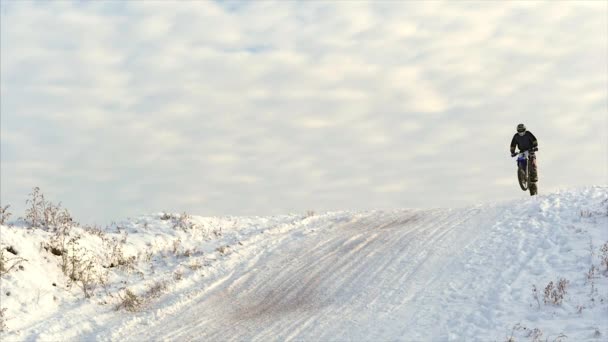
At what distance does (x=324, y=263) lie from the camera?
41.1ft

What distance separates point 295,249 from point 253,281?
6.57 feet

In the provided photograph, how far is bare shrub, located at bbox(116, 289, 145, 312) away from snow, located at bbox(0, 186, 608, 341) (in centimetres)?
8

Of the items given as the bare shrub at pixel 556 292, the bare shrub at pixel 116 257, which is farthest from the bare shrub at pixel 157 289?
the bare shrub at pixel 556 292

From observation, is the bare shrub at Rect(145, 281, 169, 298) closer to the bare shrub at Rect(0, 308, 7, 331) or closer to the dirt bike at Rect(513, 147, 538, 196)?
the bare shrub at Rect(0, 308, 7, 331)

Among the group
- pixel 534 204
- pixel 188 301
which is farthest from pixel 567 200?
pixel 188 301

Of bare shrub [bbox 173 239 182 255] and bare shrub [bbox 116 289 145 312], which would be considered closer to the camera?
bare shrub [bbox 116 289 145 312]

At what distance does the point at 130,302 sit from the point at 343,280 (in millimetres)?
4034

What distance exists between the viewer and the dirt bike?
19.5m

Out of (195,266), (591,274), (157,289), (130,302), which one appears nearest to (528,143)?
(591,274)

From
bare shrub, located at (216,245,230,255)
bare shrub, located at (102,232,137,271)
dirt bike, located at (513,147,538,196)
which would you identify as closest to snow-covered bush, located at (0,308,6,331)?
bare shrub, located at (102,232,137,271)

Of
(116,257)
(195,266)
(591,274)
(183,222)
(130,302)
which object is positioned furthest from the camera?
(183,222)

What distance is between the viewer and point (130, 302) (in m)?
11.2

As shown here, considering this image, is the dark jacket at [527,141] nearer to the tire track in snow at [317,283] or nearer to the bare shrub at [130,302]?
the tire track in snow at [317,283]

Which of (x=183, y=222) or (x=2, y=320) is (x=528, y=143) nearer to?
(x=183, y=222)
